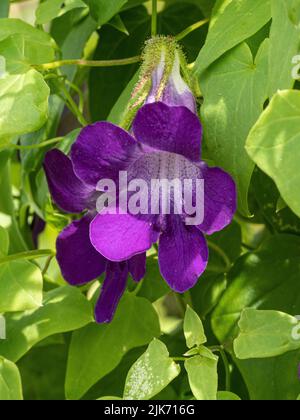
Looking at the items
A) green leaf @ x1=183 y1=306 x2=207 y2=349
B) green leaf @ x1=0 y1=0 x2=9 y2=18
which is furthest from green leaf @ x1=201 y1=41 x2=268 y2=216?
green leaf @ x1=0 y1=0 x2=9 y2=18

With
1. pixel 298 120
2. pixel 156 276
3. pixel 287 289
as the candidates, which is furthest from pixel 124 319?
pixel 298 120

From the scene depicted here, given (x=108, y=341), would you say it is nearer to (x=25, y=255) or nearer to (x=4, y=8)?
(x=25, y=255)

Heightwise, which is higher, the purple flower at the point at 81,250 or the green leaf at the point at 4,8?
the green leaf at the point at 4,8

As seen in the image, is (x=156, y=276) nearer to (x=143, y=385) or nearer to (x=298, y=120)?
(x=143, y=385)

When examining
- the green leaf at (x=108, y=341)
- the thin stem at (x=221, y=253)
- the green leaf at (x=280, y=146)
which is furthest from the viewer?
the thin stem at (x=221, y=253)

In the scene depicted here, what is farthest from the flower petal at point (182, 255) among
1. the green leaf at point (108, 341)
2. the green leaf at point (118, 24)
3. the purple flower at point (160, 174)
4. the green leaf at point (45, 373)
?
the green leaf at point (45, 373)

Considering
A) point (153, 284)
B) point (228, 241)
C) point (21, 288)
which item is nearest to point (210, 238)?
point (228, 241)

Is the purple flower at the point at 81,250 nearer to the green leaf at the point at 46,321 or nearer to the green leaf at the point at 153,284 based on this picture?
the green leaf at the point at 46,321
